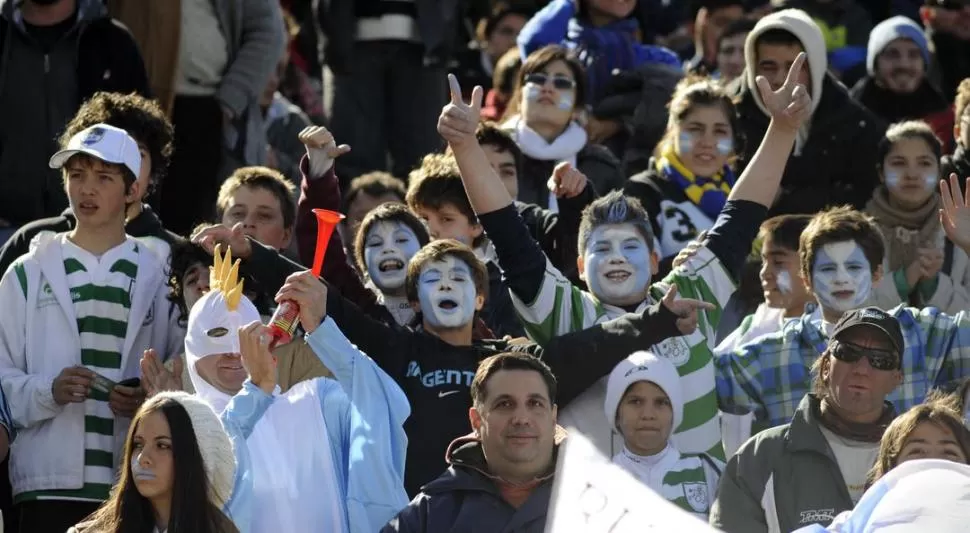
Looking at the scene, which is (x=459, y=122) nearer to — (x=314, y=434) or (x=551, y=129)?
(x=314, y=434)

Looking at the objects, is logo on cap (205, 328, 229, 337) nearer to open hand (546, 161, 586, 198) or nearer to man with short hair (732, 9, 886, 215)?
open hand (546, 161, 586, 198)

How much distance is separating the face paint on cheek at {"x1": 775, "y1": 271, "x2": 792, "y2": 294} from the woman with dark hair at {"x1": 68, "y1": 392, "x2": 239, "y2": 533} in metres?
3.10

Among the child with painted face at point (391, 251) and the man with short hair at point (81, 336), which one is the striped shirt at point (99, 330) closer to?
the man with short hair at point (81, 336)

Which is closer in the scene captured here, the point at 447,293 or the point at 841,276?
the point at 447,293

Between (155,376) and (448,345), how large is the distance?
108 centimetres

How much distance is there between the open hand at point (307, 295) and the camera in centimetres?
696

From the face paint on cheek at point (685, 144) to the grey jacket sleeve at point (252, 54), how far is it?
7.77 feet

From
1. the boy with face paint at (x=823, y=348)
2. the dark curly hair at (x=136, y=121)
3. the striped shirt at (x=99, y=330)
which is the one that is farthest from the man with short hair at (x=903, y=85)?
the striped shirt at (x=99, y=330)

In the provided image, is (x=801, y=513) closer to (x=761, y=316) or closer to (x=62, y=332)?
(x=761, y=316)

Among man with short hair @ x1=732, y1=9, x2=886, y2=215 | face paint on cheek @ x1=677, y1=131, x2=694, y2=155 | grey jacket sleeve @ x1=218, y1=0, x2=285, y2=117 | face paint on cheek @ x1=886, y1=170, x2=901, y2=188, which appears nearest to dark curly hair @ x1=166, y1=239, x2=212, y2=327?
face paint on cheek @ x1=677, y1=131, x2=694, y2=155

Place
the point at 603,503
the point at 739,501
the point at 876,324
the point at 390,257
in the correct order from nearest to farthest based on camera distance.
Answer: the point at 603,503
the point at 739,501
the point at 876,324
the point at 390,257

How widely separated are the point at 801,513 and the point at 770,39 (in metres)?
3.77

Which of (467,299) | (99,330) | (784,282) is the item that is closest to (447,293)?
(467,299)

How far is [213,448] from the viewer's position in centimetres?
662
